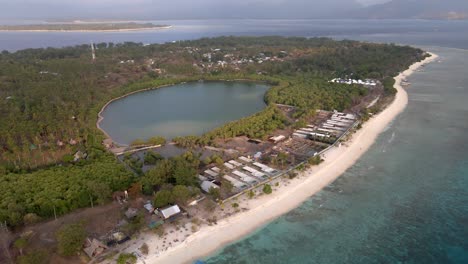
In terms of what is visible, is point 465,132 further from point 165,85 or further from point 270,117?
point 165,85

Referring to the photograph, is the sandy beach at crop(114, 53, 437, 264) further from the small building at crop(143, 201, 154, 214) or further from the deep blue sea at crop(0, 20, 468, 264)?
the small building at crop(143, 201, 154, 214)

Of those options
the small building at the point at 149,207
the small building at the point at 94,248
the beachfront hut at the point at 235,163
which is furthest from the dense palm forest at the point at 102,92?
the beachfront hut at the point at 235,163

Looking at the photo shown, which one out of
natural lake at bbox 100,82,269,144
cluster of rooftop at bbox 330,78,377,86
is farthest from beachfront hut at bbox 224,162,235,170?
cluster of rooftop at bbox 330,78,377,86

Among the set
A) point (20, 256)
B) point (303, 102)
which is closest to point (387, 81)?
point (303, 102)

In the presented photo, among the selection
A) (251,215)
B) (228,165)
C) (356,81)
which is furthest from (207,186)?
(356,81)

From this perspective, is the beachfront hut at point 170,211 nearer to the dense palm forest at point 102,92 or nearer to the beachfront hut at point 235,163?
the dense palm forest at point 102,92

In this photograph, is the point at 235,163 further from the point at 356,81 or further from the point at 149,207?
the point at 356,81
